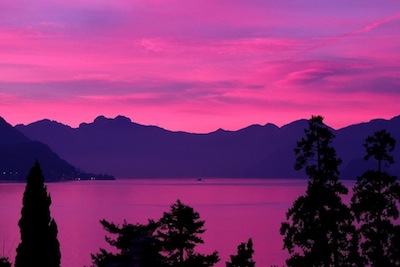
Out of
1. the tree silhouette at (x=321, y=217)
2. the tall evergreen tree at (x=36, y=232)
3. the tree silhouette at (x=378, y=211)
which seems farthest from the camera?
the tall evergreen tree at (x=36, y=232)

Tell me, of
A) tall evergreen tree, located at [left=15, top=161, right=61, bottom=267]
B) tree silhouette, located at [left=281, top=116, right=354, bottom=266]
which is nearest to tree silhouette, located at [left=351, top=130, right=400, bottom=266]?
tree silhouette, located at [left=281, top=116, right=354, bottom=266]

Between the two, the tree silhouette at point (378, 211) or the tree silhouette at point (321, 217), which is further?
the tree silhouette at point (321, 217)

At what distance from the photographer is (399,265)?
27.3 metres

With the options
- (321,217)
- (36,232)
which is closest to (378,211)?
(321,217)

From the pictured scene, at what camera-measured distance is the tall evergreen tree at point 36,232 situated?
34.2 metres

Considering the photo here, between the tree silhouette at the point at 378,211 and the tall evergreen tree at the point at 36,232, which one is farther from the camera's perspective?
the tall evergreen tree at the point at 36,232

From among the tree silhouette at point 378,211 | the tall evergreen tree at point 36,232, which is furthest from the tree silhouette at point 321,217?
the tall evergreen tree at point 36,232

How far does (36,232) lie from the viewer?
35.0 meters

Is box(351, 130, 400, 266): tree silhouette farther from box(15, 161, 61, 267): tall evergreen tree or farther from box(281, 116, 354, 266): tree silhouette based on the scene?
box(15, 161, 61, 267): tall evergreen tree

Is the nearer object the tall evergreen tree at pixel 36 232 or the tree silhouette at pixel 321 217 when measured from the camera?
the tree silhouette at pixel 321 217

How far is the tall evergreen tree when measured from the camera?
112 feet

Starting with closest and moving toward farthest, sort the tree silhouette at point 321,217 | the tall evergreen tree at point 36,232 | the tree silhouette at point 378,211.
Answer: the tree silhouette at point 378,211 < the tree silhouette at point 321,217 < the tall evergreen tree at point 36,232

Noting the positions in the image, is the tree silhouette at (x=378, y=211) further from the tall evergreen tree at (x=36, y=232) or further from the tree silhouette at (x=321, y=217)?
the tall evergreen tree at (x=36, y=232)

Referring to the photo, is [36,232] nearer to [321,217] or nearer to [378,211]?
[321,217]
